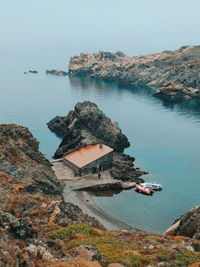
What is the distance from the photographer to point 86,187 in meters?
77.4

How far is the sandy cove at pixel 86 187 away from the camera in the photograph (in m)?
64.4

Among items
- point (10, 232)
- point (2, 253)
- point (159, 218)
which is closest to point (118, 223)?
point (159, 218)

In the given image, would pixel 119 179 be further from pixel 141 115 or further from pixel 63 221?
pixel 141 115

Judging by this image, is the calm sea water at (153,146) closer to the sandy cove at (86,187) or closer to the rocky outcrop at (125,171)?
the sandy cove at (86,187)

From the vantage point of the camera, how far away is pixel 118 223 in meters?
63.6

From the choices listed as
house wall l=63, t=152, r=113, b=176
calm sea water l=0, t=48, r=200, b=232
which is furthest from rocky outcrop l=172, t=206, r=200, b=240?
house wall l=63, t=152, r=113, b=176

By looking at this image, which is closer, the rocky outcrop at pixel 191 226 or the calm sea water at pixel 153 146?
the rocky outcrop at pixel 191 226

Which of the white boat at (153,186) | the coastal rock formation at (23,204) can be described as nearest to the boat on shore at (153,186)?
the white boat at (153,186)

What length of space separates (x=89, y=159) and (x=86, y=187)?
11.4 meters

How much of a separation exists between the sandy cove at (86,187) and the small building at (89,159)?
5.77 feet

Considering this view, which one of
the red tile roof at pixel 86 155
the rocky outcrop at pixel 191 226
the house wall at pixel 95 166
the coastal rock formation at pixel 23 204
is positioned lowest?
the house wall at pixel 95 166

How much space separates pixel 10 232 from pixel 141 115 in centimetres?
15087

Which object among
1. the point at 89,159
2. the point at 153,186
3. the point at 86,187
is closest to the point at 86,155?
the point at 89,159

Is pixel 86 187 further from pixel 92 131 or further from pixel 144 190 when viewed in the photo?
pixel 92 131
